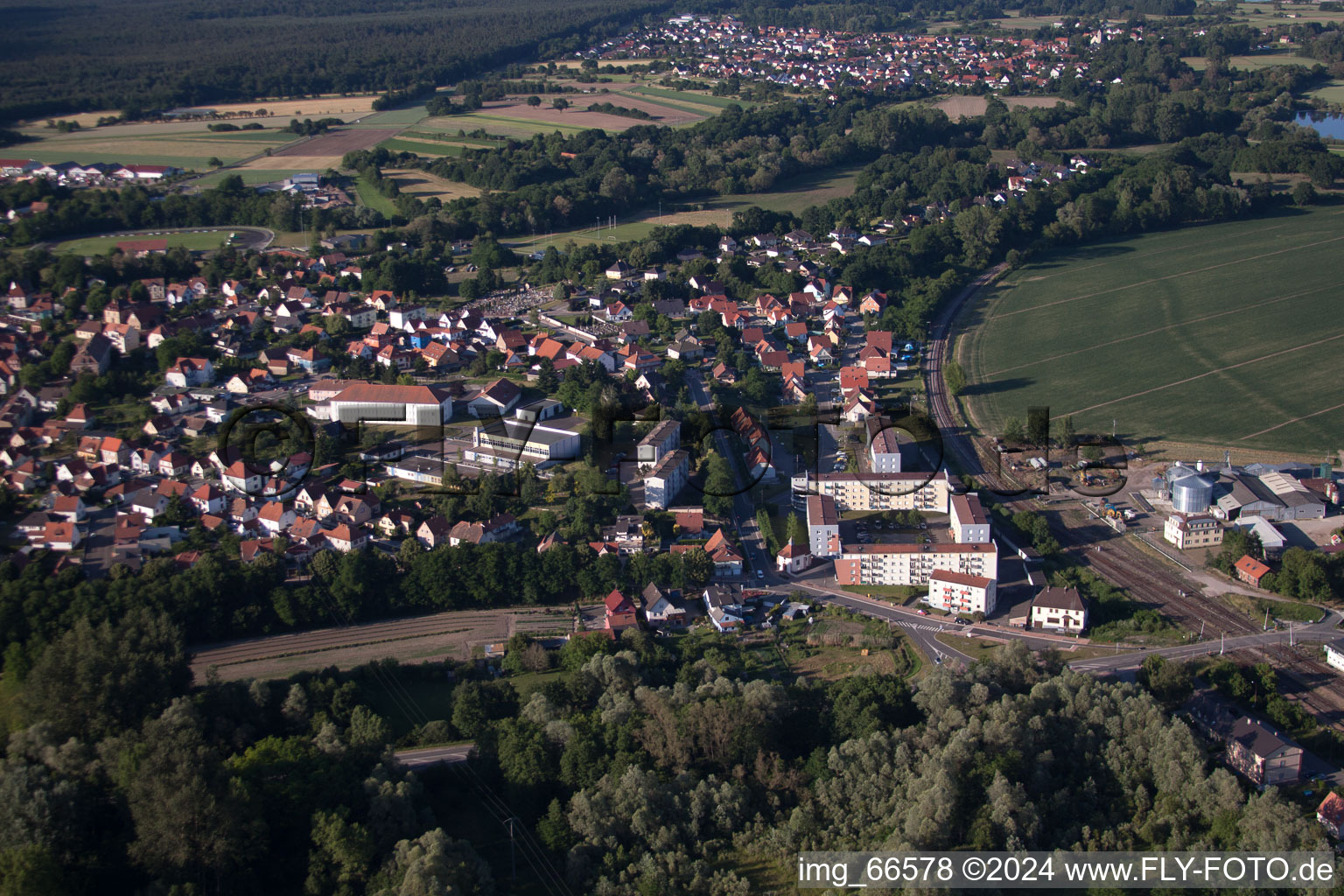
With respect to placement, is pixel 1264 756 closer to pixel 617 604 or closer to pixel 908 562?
pixel 908 562

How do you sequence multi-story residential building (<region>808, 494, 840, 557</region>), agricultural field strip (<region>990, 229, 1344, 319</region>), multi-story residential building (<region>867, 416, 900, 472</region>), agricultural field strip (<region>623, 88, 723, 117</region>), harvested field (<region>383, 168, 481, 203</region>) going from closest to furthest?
multi-story residential building (<region>808, 494, 840, 557</region>)
multi-story residential building (<region>867, 416, 900, 472</region>)
agricultural field strip (<region>990, 229, 1344, 319</region>)
harvested field (<region>383, 168, 481, 203</region>)
agricultural field strip (<region>623, 88, 723, 117</region>)

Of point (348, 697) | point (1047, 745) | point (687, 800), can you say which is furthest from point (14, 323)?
point (1047, 745)

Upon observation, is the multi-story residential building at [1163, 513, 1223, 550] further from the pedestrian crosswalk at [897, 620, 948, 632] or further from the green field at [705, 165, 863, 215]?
the green field at [705, 165, 863, 215]

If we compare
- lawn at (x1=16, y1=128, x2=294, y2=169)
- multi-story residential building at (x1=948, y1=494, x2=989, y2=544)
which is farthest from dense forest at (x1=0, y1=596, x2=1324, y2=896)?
lawn at (x1=16, y1=128, x2=294, y2=169)

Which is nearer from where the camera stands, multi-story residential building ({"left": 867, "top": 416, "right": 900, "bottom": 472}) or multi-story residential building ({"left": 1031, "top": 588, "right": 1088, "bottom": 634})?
multi-story residential building ({"left": 1031, "top": 588, "right": 1088, "bottom": 634})

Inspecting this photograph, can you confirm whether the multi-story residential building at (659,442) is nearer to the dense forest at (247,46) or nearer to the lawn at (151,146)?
the lawn at (151,146)

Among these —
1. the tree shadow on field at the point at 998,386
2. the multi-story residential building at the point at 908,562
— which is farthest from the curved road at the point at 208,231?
the multi-story residential building at the point at 908,562
